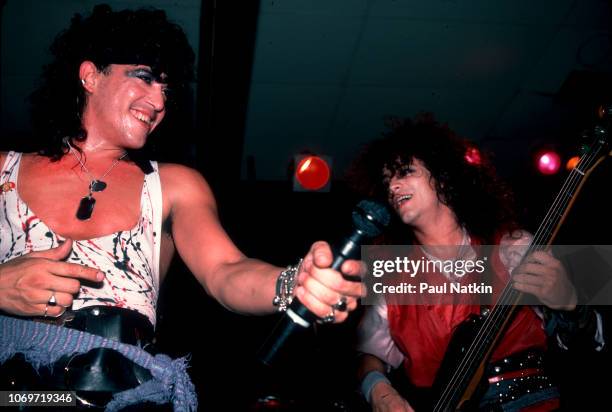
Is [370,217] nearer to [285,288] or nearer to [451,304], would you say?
[285,288]

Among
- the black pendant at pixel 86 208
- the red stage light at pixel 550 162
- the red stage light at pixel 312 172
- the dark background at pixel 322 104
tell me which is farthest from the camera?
the red stage light at pixel 550 162

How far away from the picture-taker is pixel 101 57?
A: 2094 millimetres

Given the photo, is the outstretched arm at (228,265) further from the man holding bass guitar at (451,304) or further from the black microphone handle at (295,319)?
the man holding bass guitar at (451,304)

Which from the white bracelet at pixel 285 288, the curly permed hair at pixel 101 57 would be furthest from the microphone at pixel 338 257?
the curly permed hair at pixel 101 57

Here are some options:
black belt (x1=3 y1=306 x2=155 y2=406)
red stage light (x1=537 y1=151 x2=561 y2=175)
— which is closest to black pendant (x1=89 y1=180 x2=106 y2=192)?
black belt (x1=3 y1=306 x2=155 y2=406)

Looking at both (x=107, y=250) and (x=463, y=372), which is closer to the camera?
(x=107, y=250)

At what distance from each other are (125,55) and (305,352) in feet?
9.07

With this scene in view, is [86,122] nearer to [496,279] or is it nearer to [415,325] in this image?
[415,325]

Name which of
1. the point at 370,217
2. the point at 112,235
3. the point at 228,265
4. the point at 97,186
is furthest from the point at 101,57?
the point at 370,217

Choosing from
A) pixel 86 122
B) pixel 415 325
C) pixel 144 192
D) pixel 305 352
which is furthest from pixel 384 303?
pixel 86 122

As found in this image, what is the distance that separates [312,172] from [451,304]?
2094 mm

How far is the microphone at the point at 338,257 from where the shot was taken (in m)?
0.85

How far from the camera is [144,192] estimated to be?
1.64 m

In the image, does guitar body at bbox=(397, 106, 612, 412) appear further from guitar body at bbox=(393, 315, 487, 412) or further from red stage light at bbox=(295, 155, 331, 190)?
red stage light at bbox=(295, 155, 331, 190)
